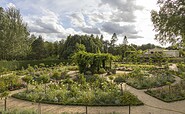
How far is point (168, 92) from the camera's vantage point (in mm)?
12156

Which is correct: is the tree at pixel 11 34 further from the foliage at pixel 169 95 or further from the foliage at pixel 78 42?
the foliage at pixel 169 95

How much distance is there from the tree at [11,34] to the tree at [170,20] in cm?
2618

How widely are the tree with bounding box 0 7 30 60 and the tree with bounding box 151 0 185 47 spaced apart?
26.2m

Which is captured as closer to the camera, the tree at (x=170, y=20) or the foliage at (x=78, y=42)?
the tree at (x=170, y=20)

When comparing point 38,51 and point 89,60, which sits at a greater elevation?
point 38,51

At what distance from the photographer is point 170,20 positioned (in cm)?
1352

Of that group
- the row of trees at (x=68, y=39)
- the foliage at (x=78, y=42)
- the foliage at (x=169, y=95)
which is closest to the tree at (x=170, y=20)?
the row of trees at (x=68, y=39)

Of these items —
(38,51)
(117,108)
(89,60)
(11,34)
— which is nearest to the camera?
(117,108)

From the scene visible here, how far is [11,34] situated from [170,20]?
28.9 metres

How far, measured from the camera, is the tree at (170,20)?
43.5ft

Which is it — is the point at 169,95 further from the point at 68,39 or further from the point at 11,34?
the point at 68,39

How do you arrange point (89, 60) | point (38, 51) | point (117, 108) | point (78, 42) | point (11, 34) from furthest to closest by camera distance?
1. point (38, 51)
2. point (78, 42)
3. point (11, 34)
4. point (89, 60)
5. point (117, 108)

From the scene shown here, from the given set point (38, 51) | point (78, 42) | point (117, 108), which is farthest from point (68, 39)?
point (117, 108)

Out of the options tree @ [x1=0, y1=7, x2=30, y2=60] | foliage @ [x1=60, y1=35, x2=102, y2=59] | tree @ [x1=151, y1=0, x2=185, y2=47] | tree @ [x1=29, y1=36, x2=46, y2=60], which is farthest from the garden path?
tree @ [x1=29, y1=36, x2=46, y2=60]
